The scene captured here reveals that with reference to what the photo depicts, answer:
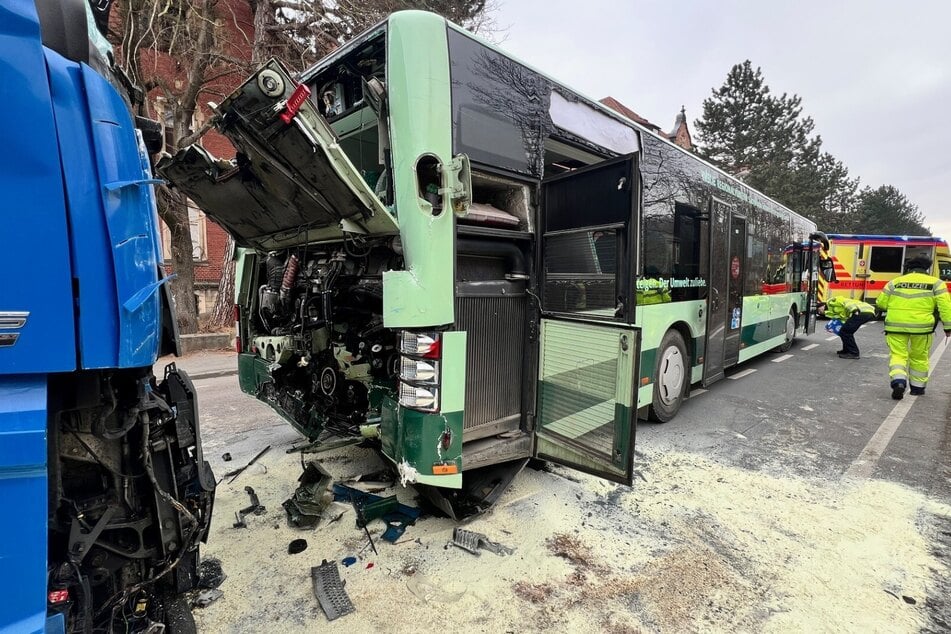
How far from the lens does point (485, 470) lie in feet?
11.6

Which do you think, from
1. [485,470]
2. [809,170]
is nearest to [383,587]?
[485,470]

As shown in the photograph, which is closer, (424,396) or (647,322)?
(424,396)

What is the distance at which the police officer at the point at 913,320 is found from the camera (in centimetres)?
605

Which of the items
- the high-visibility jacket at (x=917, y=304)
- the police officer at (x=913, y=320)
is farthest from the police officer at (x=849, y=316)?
the high-visibility jacket at (x=917, y=304)

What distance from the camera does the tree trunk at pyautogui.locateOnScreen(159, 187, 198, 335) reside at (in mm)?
9695

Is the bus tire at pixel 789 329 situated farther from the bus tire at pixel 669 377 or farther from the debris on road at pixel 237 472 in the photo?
the debris on road at pixel 237 472

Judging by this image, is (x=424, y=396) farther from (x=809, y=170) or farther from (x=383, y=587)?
(x=809, y=170)

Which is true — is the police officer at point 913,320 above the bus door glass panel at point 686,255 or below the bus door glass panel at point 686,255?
below

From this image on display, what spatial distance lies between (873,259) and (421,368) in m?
21.5

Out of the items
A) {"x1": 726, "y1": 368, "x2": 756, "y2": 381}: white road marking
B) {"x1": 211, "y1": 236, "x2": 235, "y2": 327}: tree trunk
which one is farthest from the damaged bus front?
{"x1": 211, "y1": 236, "x2": 235, "y2": 327}: tree trunk

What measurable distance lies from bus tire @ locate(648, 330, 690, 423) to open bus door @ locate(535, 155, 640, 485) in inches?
84.8

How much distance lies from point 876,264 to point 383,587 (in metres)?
21.9

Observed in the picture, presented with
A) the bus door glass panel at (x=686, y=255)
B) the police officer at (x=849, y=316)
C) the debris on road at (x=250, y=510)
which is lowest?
the debris on road at (x=250, y=510)

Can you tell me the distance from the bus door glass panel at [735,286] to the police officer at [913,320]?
1.88m
